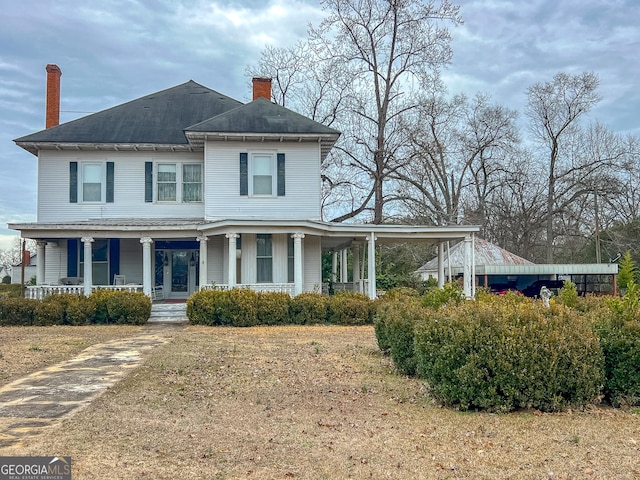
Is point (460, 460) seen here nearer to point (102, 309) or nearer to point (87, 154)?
point (102, 309)

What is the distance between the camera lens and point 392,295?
1773 cm

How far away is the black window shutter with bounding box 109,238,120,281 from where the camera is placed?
22578mm

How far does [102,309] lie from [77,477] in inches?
568

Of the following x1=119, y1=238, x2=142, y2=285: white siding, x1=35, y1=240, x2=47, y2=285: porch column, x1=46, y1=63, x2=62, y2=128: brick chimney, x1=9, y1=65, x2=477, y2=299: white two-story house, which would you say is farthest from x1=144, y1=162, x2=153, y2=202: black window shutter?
x1=46, y1=63, x2=62, y2=128: brick chimney

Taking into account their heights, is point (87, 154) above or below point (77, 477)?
above

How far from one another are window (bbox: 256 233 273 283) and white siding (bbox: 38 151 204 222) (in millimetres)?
2775

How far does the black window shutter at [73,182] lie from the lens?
72.6ft

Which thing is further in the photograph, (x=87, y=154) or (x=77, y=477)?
(x=87, y=154)

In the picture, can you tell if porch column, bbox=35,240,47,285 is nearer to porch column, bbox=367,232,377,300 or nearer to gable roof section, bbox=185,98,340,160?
gable roof section, bbox=185,98,340,160

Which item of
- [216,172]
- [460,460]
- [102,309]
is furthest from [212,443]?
[216,172]

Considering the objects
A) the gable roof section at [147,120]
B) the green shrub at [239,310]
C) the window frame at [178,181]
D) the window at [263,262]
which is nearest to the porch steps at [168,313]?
the green shrub at [239,310]

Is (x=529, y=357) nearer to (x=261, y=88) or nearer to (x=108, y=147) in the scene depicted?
(x=108, y=147)

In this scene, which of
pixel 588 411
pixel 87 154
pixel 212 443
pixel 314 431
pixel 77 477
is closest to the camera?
pixel 77 477

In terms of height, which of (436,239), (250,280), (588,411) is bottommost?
(588,411)
